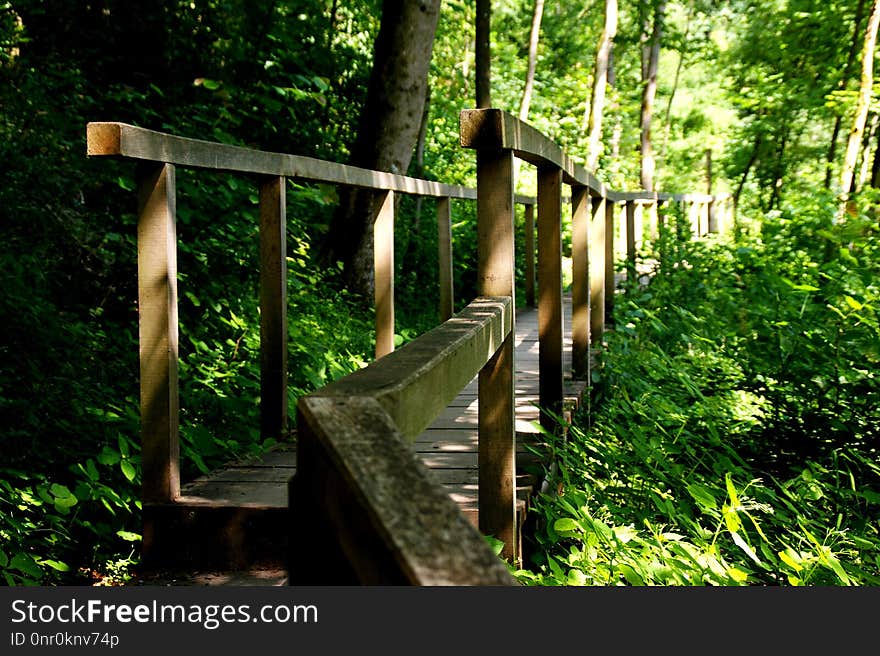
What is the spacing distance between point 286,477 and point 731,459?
2.29 meters

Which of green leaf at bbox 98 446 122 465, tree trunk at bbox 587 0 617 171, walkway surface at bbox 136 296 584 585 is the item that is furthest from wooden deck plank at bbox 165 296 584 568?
tree trunk at bbox 587 0 617 171

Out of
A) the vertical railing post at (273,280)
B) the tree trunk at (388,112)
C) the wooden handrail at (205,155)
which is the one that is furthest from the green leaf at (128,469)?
the tree trunk at (388,112)

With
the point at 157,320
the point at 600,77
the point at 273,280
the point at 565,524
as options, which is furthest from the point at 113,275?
the point at 600,77

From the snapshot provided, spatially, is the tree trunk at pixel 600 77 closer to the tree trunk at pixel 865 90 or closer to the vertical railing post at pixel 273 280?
the tree trunk at pixel 865 90

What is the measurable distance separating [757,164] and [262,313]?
102ft

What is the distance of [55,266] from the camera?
5.89m

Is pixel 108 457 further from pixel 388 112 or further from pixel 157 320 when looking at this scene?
pixel 388 112

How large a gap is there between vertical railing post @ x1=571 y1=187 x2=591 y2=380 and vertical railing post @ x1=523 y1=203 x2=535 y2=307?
5065mm

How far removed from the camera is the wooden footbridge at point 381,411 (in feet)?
3.61

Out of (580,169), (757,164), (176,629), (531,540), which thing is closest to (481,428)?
(531,540)

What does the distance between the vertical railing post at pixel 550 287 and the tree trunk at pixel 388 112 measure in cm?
512

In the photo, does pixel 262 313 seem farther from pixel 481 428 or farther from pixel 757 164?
pixel 757 164

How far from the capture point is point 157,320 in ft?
11.2

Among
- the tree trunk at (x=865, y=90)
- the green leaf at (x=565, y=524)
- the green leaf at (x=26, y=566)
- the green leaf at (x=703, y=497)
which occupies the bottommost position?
the green leaf at (x=26, y=566)
